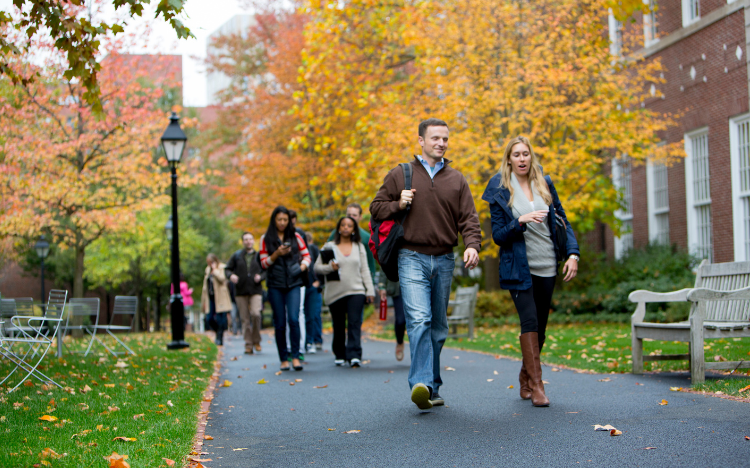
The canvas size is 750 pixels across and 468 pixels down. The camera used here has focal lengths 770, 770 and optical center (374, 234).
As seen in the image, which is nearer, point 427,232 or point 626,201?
point 427,232

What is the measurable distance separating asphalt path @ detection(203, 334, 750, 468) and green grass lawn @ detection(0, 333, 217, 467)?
33 cm

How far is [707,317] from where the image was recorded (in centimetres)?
788

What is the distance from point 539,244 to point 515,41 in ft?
42.0

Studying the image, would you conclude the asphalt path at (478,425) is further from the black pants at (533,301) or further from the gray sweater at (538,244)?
the gray sweater at (538,244)

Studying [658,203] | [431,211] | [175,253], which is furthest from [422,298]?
[658,203]

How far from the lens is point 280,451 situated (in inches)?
194

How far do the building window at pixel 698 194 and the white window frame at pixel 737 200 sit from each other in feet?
3.30

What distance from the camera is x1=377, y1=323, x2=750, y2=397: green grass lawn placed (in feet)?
28.0

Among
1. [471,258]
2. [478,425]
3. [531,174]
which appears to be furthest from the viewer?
[531,174]

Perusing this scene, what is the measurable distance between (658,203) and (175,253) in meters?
12.1

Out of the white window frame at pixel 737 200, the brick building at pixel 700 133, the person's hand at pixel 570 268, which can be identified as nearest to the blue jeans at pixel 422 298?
the person's hand at pixel 570 268

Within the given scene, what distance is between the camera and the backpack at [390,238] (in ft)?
19.4

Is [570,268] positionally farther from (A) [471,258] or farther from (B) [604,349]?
(B) [604,349]

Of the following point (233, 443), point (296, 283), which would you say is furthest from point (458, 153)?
point (233, 443)
